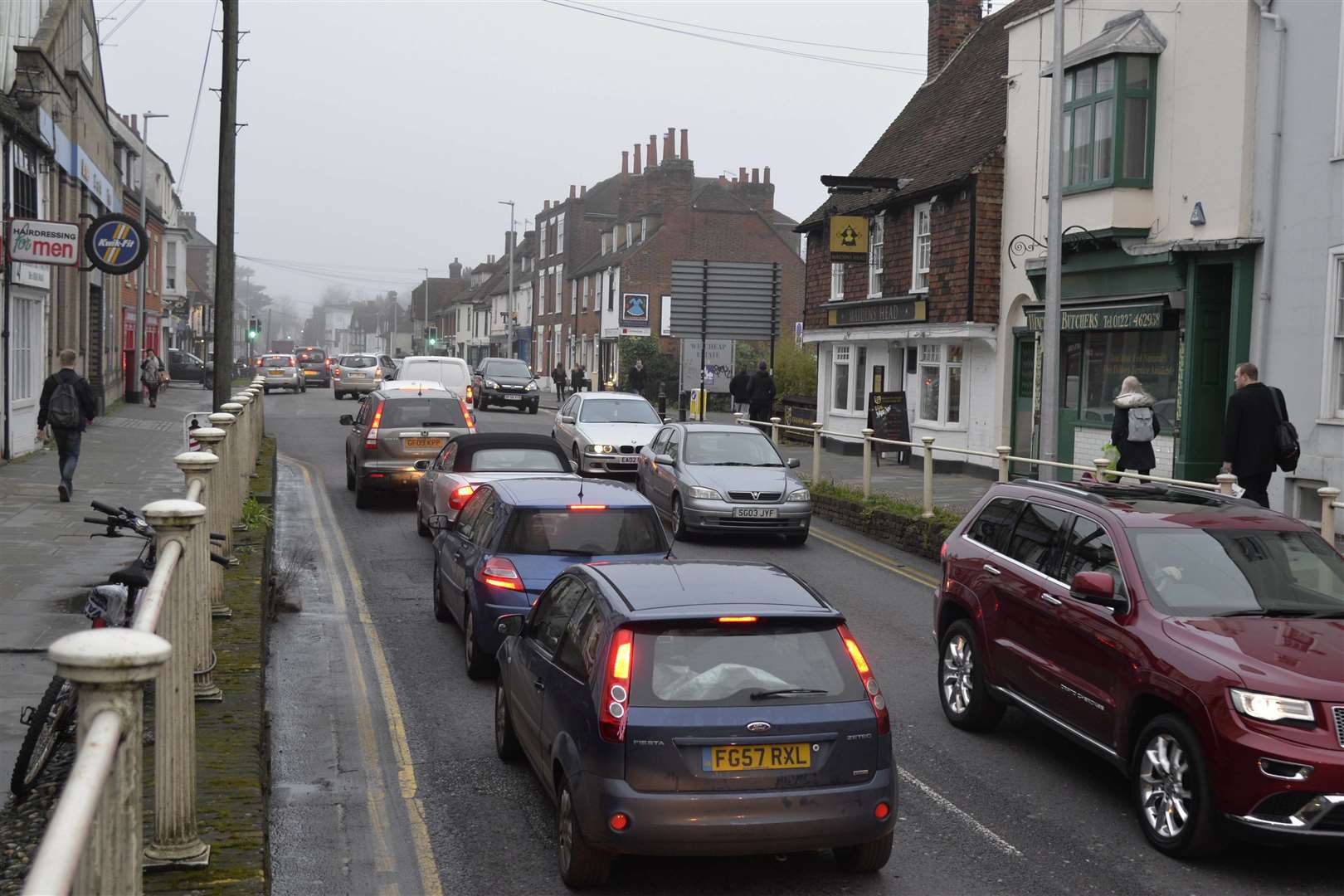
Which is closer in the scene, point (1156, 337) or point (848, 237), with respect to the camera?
point (1156, 337)

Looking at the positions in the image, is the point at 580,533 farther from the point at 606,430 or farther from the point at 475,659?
the point at 606,430

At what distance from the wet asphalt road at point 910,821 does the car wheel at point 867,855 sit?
0.26ft

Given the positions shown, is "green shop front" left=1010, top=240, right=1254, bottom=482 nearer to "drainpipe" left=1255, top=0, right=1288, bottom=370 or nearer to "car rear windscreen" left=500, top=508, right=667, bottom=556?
"drainpipe" left=1255, top=0, right=1288, bottom=370

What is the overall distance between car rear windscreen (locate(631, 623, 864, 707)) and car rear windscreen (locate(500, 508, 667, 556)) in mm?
4200

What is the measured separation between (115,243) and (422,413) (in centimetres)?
530

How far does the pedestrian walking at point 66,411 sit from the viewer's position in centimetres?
1714

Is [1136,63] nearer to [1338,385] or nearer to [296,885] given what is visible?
[1338,385]

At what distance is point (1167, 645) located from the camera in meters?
6.97

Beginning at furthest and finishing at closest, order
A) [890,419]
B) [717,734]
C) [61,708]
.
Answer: [890,419]
[61,708]
[717,734]

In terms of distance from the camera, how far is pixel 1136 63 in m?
21.2

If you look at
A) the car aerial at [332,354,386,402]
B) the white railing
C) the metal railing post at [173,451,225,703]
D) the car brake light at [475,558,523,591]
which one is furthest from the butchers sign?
the car aerial at [332,354,386,402]

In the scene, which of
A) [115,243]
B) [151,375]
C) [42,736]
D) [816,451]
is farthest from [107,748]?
[151,375]

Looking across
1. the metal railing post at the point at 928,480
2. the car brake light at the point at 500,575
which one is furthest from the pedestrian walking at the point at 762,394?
the car brake light at the point at 500,575

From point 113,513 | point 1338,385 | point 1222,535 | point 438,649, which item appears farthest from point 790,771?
point 1338,385
